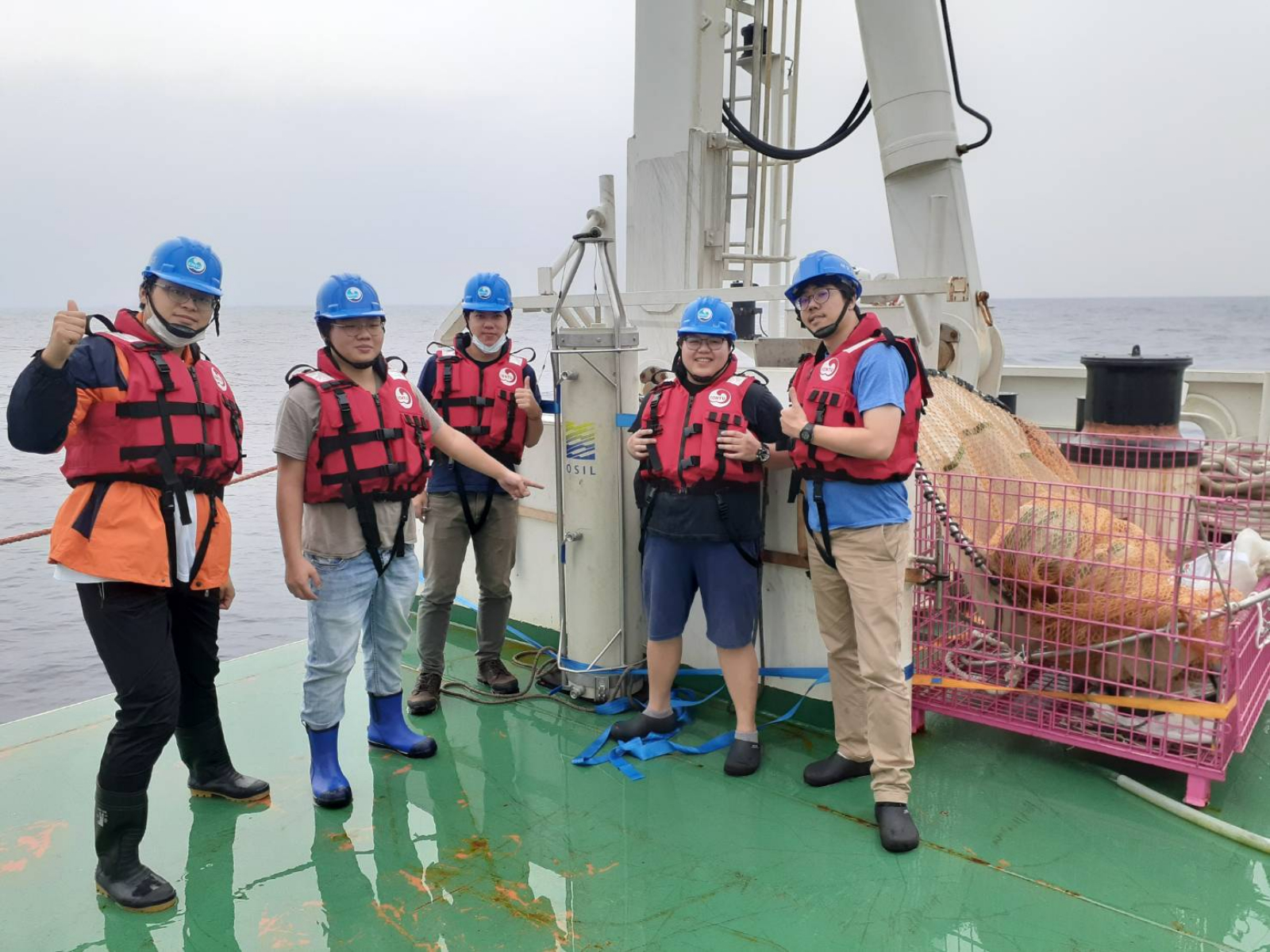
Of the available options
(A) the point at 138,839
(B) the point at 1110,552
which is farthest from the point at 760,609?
(A) the point at 138,839

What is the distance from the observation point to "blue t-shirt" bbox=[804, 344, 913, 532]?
115 inches

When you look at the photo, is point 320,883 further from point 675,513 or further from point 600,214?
point 600,214

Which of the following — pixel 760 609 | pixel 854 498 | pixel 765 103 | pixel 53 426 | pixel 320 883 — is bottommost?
pixel 320 883

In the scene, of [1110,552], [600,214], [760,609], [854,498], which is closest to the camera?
[854,498]

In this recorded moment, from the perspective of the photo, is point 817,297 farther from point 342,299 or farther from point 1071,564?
point 342,299

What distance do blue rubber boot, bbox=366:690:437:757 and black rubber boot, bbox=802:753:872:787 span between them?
1423mm

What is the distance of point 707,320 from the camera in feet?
11.3

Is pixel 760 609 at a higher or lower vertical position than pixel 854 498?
lower

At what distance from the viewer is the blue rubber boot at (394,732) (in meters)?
3.70

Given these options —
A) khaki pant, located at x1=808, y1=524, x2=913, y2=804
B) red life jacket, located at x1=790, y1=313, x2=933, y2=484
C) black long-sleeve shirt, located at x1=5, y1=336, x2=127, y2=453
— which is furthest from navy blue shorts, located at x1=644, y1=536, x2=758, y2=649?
black long-sleeve shirt, located at x1=5, y1=336, x2=127, y2=453

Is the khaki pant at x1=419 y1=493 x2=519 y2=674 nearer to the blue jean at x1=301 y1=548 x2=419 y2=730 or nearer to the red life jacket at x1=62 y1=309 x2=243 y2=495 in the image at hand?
the blue jean at x1=301 y1=548 x2=419 y2=730

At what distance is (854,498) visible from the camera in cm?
308

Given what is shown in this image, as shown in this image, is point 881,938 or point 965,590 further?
point 965,590

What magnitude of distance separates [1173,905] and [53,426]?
10.7ft
